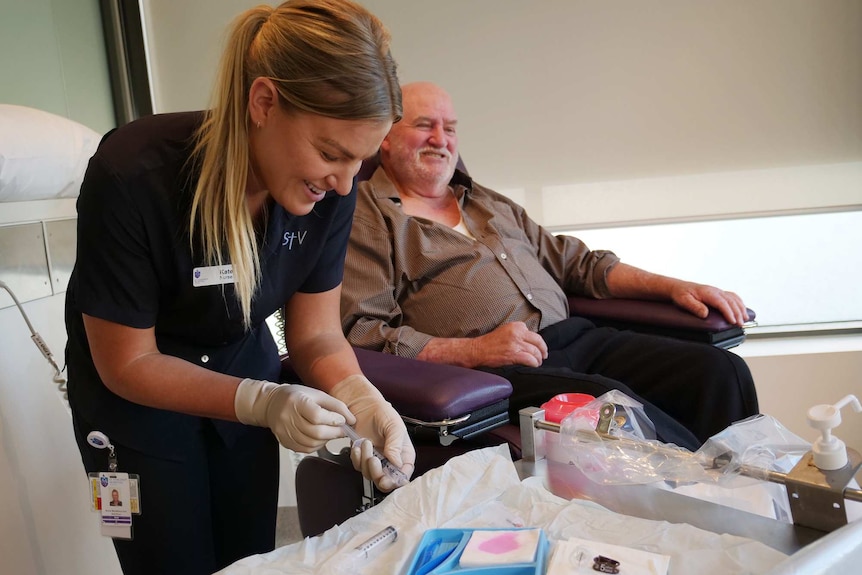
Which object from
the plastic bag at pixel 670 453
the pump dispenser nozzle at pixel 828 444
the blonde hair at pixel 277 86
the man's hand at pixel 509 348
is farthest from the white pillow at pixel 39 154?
the pump dispenser nozzle at pixel 828 444

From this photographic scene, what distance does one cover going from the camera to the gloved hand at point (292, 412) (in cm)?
112

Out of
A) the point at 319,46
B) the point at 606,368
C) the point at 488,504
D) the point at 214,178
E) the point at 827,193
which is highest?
the point at 319,46

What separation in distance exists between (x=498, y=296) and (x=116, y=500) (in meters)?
1.13

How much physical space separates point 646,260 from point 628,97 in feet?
2.03

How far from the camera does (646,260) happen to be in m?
2.89

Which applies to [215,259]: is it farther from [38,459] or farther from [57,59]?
[57,59]

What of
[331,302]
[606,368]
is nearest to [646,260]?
[606,368]

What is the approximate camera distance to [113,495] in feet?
3.95

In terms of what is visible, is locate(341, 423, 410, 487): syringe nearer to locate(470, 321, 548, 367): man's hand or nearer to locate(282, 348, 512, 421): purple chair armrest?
locate(282, 348, 512, 421): purple chair armrest

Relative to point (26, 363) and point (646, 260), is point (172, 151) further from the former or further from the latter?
point (646, 260)

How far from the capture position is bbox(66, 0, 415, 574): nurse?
1.08 metres

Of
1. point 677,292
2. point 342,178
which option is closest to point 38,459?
point 342,178

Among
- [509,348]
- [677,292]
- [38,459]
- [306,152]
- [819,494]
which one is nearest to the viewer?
[819,494]

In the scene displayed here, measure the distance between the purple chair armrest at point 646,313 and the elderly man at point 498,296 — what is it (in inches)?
1.0
